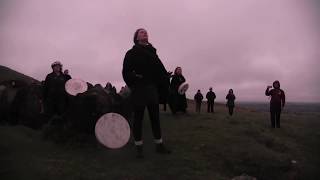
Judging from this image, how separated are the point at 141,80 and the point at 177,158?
1.99m

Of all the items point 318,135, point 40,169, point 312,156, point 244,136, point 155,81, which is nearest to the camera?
point 40,169


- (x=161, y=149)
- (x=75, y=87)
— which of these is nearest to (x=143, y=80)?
(x=161, y=149)

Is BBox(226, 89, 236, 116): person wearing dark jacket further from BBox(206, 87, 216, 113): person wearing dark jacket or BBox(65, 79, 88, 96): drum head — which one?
BBox(65, 79, 88, 96): drum head

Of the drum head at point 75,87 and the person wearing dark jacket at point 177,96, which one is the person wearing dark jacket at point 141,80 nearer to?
the drum head at point 75,87

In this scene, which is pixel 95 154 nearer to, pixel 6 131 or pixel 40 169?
pixel 40 169

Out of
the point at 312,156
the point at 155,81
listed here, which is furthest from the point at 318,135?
the point at 155,81

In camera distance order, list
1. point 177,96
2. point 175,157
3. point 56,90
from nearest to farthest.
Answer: point 175,157 → point 56,90 → point 177,96

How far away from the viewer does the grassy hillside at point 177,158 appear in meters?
8.23

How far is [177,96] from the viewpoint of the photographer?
17297mm

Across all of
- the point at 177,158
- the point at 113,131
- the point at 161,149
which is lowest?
the point at 177,158

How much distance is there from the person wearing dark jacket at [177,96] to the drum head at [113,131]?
275 inches

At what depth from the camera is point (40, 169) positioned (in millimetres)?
8242

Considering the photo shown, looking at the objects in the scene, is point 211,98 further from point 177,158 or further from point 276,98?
point 177,158

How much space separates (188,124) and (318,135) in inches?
175
